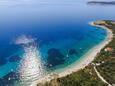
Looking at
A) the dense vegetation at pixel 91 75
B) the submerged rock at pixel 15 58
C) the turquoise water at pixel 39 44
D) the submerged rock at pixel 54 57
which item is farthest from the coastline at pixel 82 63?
the submerged rock at pixel 15 58

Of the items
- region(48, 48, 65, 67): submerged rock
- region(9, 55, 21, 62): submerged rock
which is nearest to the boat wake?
region(9, 55, 21, 62): submerged rock

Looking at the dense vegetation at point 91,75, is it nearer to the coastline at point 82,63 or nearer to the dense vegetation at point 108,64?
the dense vegetation at point 108,64

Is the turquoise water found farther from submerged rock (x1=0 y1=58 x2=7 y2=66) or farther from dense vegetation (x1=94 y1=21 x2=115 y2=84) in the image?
dense vegetation (x1=94 y1=21 x2=115 y2=84)

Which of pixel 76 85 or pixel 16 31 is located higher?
pixel 16 31

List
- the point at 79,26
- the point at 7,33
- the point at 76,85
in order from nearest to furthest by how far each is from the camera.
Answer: the point at 76,85 → the point at 7,33 → the point at 79,26

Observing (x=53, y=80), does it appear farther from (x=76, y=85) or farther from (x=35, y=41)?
(x=35, y=41)

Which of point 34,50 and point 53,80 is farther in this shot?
point 34,50

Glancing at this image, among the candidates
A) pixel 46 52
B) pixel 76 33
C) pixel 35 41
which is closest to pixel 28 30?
pixel 35 41
